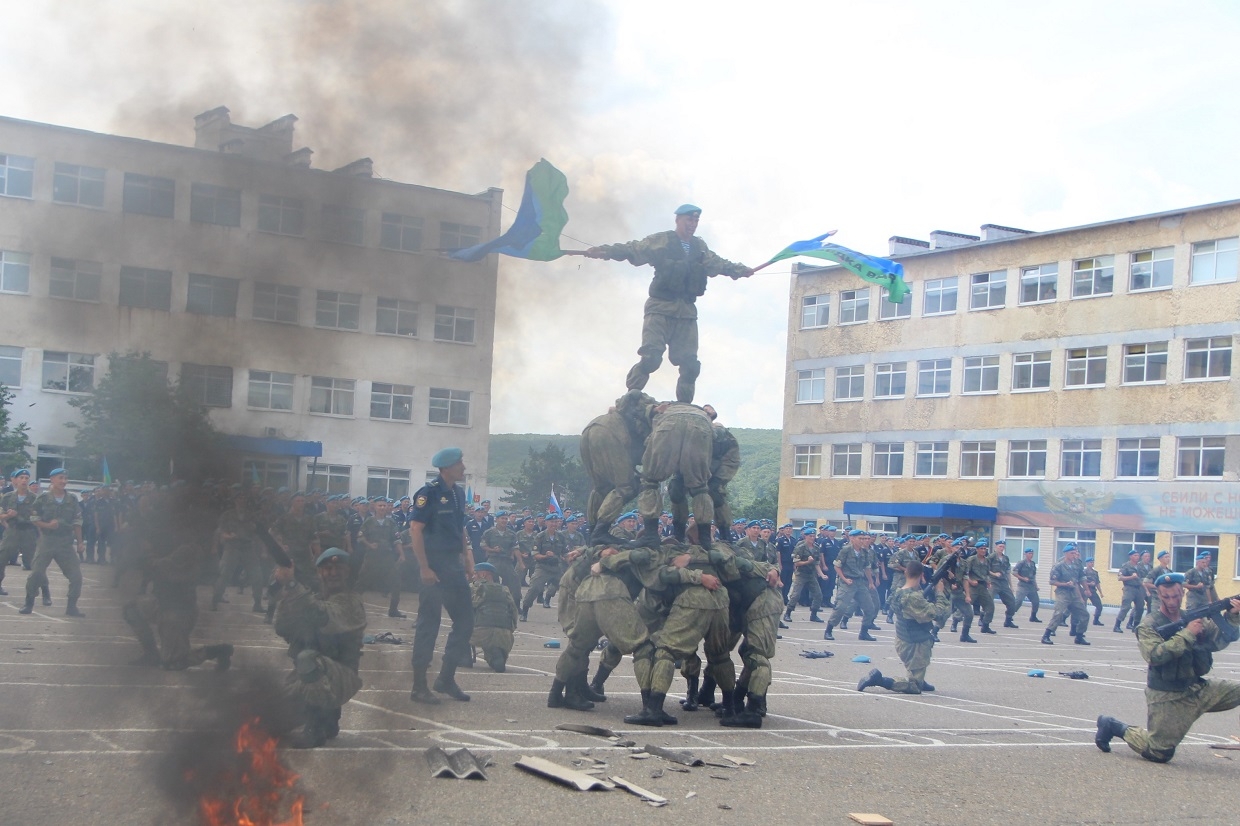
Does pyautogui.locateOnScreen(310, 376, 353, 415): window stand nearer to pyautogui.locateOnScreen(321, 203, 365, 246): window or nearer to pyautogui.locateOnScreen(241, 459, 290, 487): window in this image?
pyautogui.locateOnScreen(241, 459, 290, 487): window

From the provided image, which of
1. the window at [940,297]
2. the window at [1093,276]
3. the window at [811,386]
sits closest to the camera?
the window at [1093,276]

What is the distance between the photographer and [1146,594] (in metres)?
25.1

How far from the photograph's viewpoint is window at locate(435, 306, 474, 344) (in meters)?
7.84

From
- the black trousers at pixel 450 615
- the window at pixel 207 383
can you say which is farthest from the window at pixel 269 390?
the black trousers at pixel 450 615

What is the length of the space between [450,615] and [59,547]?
7.77m

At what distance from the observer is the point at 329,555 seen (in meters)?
8.77

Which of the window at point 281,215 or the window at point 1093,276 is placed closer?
the window at point 281,215

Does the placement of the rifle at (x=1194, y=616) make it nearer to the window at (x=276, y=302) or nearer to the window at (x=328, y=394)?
the window at (x=328, y=394)

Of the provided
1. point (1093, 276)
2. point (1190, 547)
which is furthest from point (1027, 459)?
point (1190, 547)

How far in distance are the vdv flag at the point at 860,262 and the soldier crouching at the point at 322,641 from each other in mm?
5341

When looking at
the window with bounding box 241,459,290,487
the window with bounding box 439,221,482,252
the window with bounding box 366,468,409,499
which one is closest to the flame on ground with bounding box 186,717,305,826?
the window with bounding box 241,459,290,487

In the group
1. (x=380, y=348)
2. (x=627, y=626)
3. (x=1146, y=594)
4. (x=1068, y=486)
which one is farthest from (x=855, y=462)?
(x=380, y=348)

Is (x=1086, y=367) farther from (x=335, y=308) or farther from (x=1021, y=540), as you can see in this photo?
(x=335, y=308)

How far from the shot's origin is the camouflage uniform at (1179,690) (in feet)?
33.0
